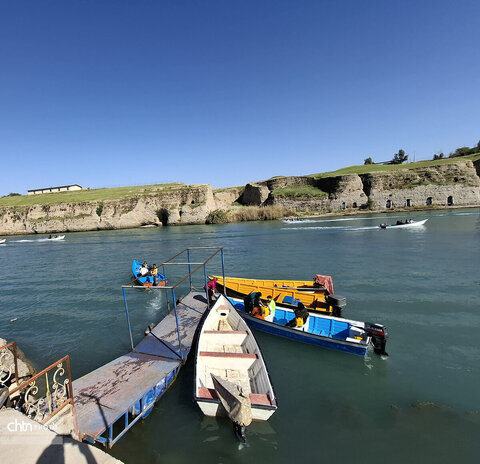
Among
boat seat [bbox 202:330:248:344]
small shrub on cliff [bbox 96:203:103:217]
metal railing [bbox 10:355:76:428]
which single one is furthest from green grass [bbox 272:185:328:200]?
metal railing [bbox 10:355:76:428]

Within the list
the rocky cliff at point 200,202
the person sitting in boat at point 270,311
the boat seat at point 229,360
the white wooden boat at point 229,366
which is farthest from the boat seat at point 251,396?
the rocky cliff at point 200,202

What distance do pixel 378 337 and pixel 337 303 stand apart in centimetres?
242

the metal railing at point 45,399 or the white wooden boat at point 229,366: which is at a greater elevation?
the metal railing at point 45,399

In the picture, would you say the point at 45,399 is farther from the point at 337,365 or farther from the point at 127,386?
the point at 337,365

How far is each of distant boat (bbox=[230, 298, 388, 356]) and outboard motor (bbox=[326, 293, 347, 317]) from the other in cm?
82

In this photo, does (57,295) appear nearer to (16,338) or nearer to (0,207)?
(16,338)

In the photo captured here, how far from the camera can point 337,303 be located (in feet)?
40.3

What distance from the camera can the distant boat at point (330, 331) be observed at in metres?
10.1

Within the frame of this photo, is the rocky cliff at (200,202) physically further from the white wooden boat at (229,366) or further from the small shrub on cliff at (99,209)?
the white wooden boat at (229,366)

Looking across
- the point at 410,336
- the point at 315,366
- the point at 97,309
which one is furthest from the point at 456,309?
the point at 97,309

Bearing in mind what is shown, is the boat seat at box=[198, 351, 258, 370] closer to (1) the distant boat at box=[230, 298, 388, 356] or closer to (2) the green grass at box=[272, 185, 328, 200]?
(1) the distant boat at box=[230, 298, 388, 356]

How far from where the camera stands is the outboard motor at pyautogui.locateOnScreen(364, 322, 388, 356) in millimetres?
10016

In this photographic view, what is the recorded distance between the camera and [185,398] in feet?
27.9

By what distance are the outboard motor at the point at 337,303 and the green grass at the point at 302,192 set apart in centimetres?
7473
